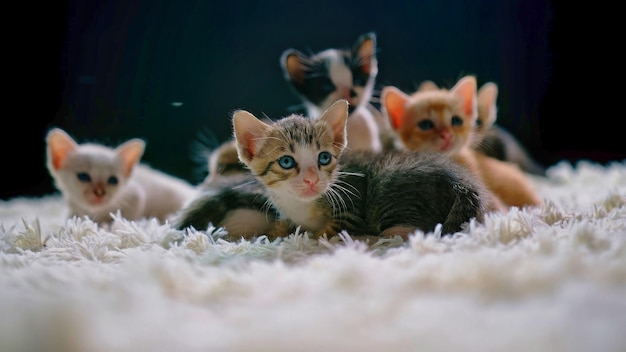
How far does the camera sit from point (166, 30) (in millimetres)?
1722

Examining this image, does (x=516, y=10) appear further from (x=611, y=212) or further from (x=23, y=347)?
(x=23, y=347)

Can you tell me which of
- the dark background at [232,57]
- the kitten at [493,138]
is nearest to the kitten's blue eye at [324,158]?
the dark background at [232,57]

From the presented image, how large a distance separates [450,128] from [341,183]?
0.51 m

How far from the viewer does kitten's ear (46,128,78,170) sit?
1771mm

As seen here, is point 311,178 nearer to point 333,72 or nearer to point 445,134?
point 445,134

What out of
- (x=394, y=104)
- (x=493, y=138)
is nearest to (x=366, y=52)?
(x=394, y=104)

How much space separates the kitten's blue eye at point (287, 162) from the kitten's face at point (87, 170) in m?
0.88

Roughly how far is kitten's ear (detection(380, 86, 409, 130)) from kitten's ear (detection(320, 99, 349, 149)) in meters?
0.49

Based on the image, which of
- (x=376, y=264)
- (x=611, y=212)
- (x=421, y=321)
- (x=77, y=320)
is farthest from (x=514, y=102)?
(x=77, y=320)

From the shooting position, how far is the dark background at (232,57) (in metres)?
1.71

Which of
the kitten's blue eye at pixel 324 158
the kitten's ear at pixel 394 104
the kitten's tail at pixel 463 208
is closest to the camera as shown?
the kitten's tail at pixel 463 208

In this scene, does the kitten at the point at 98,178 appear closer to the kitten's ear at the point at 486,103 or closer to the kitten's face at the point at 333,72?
the kitten's face at the point at 333,72

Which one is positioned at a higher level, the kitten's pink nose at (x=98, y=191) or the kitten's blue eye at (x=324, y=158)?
the kitten's blue eye at (x=324, y=158)

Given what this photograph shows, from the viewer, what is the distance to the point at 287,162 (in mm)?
1128
